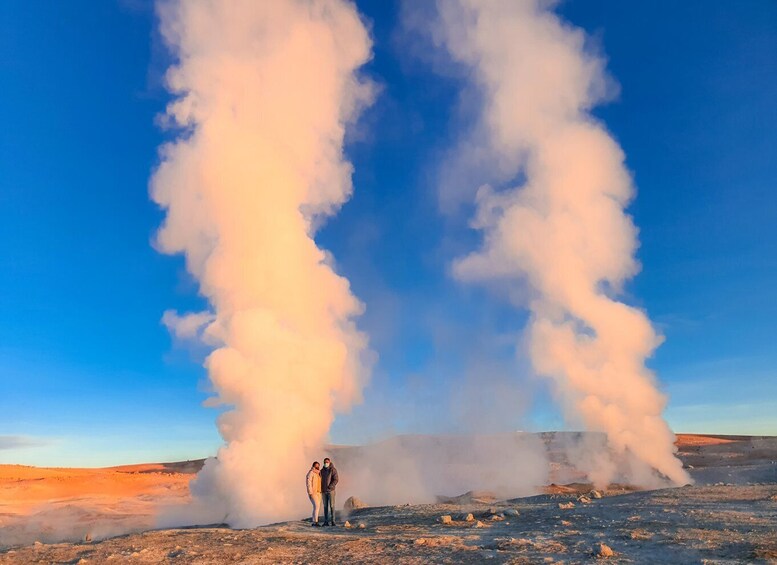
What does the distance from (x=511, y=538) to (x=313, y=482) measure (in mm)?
6729

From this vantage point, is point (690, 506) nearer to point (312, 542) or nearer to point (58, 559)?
point (312, 542)

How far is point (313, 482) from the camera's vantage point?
1620 cm

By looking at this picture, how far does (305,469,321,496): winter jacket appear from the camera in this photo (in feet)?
Answer: 52.8

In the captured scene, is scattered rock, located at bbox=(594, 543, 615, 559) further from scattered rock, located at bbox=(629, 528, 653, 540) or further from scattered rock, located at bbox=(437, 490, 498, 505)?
scattered rock, located at bbox=(437, 490, 498, 505)

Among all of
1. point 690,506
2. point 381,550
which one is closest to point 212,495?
point 381,550

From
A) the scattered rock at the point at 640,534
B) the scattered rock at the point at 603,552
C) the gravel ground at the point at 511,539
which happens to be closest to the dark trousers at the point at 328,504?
the gravel ground at the point at 511,539

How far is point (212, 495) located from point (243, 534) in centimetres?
Answer: 1059

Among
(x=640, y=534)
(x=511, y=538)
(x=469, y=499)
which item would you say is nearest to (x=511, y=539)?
(x=511, y=538)

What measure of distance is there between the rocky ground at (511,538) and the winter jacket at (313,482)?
1111 millimetres

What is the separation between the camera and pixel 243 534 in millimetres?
14586

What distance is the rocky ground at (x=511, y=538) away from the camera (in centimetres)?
939

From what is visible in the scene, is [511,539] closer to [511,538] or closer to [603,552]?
[511,538]

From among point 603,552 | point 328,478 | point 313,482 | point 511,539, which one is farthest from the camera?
point 328,478

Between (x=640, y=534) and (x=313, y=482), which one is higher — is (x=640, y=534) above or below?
below
